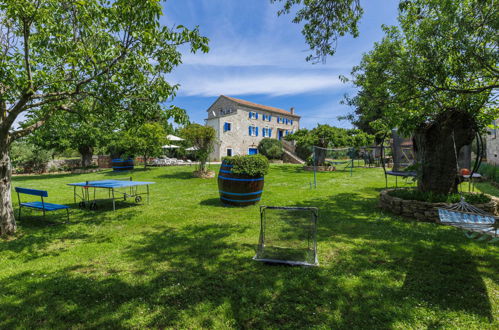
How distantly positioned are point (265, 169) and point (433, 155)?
14.8 feet

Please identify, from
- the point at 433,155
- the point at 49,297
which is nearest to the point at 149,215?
the point at 49,297

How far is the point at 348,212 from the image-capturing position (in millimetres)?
6930

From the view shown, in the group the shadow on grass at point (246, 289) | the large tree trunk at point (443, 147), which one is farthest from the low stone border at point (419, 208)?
the shadow on grass at point (246, 289)

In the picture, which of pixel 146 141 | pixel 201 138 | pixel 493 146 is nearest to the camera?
pixel 201 138

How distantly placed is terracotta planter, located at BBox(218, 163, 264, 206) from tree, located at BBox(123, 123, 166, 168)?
15.2m

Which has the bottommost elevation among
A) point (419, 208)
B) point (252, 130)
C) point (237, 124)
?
point (419, 208)

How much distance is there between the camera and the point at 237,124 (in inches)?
1352

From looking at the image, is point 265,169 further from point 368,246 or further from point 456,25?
point 456,25

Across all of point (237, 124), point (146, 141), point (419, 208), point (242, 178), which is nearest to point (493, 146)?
point (419, 208)

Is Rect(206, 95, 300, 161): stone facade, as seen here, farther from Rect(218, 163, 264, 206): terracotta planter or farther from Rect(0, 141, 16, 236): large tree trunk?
Rect(0, 141, 16, 236): large tree trunk

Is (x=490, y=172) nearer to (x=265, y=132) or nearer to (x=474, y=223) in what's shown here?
(x=474, y=223)

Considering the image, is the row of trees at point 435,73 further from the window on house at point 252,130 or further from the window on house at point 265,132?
the window on house at point 265,132

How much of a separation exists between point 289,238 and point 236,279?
1794 millimetres

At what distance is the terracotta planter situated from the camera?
7438 millimetres
